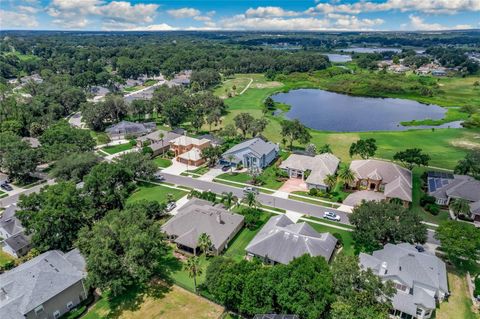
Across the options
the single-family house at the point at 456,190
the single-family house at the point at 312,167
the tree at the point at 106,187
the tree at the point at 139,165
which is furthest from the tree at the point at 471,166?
the tree at the point at 106,187

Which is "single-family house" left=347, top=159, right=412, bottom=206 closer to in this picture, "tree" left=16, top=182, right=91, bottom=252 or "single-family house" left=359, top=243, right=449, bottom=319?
"single-family house" left=359, top=243, right=449, bottom=319

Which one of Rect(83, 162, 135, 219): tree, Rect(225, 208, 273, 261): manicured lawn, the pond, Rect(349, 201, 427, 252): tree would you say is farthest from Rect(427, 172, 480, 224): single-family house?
Rect(83, 162, 135, 219): tree

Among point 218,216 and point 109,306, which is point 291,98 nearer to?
point 218,216

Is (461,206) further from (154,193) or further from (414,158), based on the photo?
(154,193)

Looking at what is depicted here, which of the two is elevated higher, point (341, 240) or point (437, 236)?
point (437, 236)

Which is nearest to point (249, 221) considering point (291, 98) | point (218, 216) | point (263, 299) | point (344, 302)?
point (218, 216)

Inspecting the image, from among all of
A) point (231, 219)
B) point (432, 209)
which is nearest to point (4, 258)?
point (231, 219)
